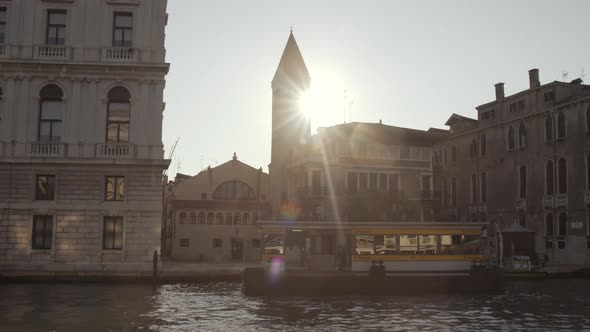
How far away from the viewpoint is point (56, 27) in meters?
34.0

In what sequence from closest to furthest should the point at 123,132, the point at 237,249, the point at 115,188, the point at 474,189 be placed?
the point at 115,188, the point at 123,132, the point at 474,189, the point at 237,249

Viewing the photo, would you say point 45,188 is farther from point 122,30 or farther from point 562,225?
point 562,225

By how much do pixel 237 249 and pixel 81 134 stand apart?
87.0 feet

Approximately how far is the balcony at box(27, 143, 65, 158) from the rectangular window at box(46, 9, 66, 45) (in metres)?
5.73

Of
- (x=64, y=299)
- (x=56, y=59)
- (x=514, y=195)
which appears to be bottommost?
(x=64, y=299)

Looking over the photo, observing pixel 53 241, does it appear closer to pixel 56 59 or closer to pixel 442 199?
pixel 56 59

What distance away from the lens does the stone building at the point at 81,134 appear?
32.1 metres

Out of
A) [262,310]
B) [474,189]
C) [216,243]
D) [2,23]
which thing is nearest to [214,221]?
[216,243]

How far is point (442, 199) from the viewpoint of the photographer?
56.9m

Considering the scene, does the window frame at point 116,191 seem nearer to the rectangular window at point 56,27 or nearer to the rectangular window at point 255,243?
the rectangular window at point 56,27

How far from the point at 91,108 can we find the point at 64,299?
13.1 meters

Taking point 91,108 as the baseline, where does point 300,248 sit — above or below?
below

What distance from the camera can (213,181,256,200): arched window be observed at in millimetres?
60062

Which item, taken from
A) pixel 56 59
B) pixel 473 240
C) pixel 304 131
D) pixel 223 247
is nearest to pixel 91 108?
pixel 56 59
